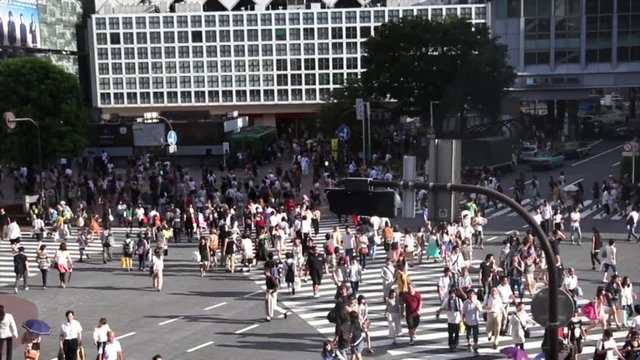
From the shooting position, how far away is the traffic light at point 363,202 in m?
12.2

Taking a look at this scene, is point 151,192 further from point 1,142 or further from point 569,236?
point 569,236

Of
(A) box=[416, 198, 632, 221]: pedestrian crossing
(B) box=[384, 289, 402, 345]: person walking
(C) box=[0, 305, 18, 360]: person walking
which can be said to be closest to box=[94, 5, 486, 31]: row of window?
(A) box=[416, 198, 632, 221]: pedestrian crossing

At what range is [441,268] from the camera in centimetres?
3028

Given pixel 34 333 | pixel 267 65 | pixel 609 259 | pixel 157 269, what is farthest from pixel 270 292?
pixel 267 65

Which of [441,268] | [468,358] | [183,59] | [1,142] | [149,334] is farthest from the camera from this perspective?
[183,59]

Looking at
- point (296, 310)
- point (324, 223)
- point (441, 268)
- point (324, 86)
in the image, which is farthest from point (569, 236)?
point (324, 86)

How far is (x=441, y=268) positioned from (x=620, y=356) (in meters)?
12.5

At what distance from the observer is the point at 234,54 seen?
85.3 metres

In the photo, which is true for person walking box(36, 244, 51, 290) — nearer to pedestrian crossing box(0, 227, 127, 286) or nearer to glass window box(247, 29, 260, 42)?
pedestrian crossing box(0, 227, 127, 286)

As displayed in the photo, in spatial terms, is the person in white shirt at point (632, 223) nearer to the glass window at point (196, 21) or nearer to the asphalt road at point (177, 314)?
the asphalt road at point (177, 314)

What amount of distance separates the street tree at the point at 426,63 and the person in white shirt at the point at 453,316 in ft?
150

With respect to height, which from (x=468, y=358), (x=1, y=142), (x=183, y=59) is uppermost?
(x=183, y=59)

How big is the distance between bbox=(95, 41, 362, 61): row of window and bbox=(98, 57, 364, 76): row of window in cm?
53

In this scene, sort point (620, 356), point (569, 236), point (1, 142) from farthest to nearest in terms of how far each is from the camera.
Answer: point (1, 142) < point (569, 236) < point (620, 356)
